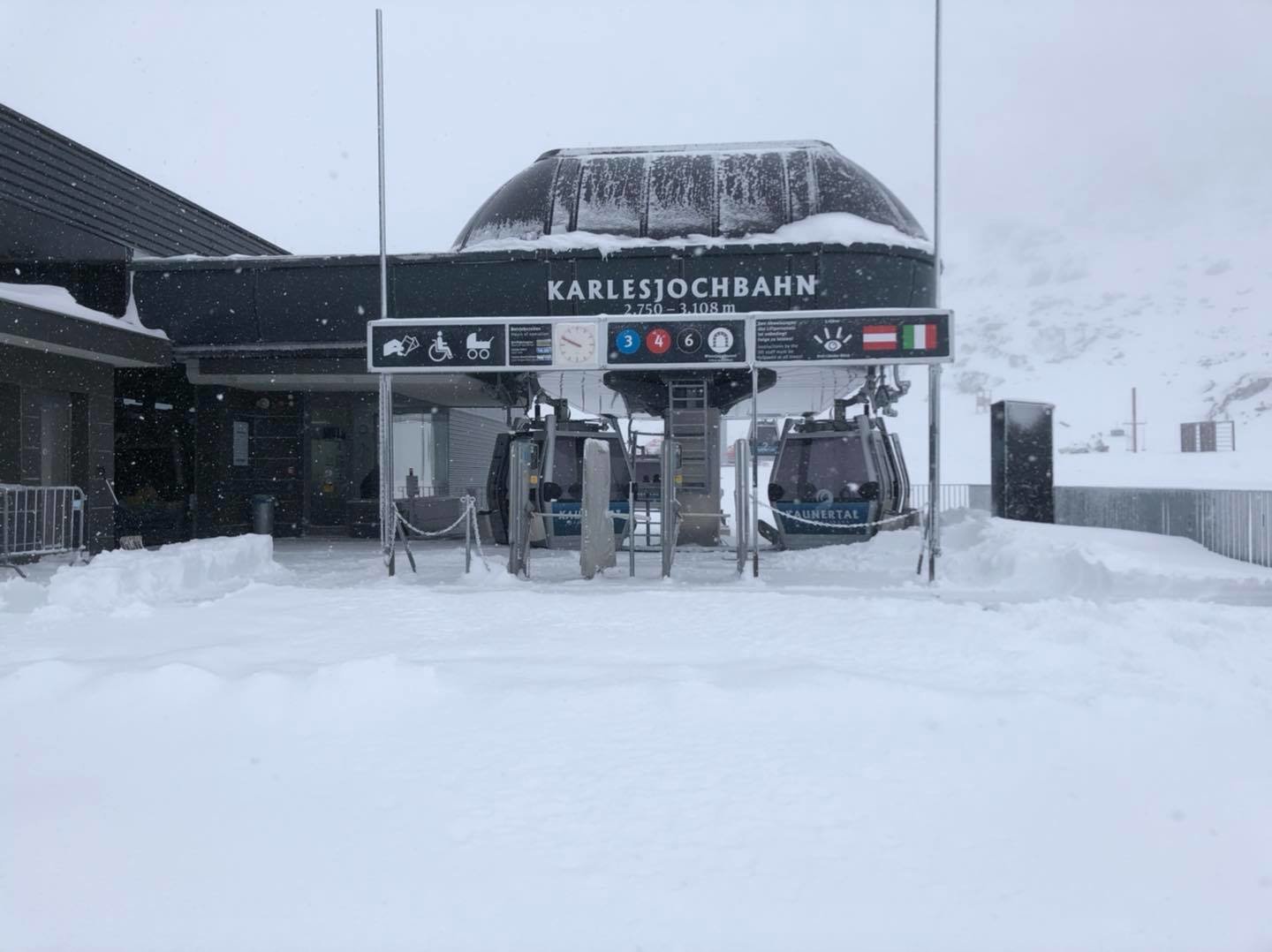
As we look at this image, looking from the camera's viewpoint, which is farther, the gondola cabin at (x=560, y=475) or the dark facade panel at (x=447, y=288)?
the gondola cabin at (x=560, y=475)

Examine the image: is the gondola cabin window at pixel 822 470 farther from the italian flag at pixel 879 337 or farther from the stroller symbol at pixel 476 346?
the stroller symbol at pixel 476 346

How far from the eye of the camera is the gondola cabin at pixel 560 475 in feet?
57.8

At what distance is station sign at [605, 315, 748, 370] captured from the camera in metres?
12.3

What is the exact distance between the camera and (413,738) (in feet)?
16.8

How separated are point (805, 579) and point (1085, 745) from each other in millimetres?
7447

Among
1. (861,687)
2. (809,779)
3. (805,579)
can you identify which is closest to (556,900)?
(809,779)

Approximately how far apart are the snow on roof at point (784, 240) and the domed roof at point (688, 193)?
4.13 ft

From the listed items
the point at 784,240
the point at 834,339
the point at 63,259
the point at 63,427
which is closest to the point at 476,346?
the point at 834,339

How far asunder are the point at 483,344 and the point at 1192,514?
10.7 metres

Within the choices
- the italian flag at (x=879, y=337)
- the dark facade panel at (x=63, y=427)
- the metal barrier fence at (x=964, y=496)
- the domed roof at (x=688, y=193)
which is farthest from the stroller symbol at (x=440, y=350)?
the metal barrier fence at (x=964, y=496)

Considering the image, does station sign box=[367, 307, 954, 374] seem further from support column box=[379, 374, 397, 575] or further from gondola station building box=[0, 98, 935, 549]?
support column box=[379, 374, 397, 575]

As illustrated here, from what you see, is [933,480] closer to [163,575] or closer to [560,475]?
[560,475]

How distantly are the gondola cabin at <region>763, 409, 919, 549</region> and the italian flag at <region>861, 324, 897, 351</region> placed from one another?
5193 millimetres

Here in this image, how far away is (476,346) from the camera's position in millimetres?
12422
